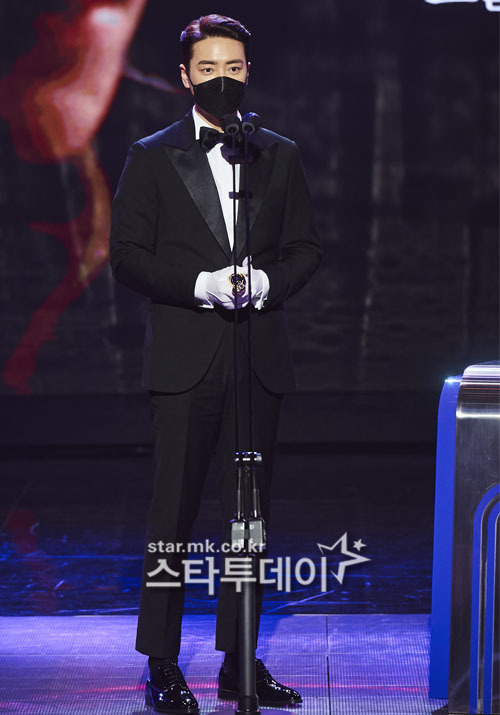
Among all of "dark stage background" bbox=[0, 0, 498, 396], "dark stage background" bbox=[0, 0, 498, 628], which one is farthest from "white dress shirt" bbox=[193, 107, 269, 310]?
"dark stage background" bbox=[0, 0, 498, 396]

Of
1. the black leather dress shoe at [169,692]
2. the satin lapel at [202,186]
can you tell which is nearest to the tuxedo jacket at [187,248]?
the satin lapel at [202,186]

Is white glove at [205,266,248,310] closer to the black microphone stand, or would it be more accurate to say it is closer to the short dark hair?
the black microphone stand

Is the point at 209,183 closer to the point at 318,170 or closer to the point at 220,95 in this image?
the point at 220,95

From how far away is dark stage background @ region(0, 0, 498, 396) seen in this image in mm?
6219

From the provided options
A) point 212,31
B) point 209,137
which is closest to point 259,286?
point 209,137

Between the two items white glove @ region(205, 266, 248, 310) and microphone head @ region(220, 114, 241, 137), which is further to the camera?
white glove @ region(205, 266, 248, 310)

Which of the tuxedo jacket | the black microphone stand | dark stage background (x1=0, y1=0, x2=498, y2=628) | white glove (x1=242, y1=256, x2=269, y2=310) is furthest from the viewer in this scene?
dark stage background (x1=0, y1=0, x2=498, y2=628)

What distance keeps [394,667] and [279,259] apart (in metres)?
1.04

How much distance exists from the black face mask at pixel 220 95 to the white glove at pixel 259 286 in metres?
0.34

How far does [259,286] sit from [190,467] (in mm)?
456

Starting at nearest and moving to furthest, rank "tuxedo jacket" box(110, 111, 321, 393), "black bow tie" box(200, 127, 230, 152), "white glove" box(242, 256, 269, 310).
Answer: "black bow tie" box(200, 127, 230, 152), "white glove" box(242, 256, 269, 310), "tuxedo jacket" box(110, 111, 321, 393)

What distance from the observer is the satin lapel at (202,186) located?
263 cm

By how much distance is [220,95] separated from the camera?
2.54 meters

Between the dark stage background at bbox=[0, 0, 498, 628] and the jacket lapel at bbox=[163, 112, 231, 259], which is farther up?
the dark stage background at bbox=[0, 0, 498, 628]
